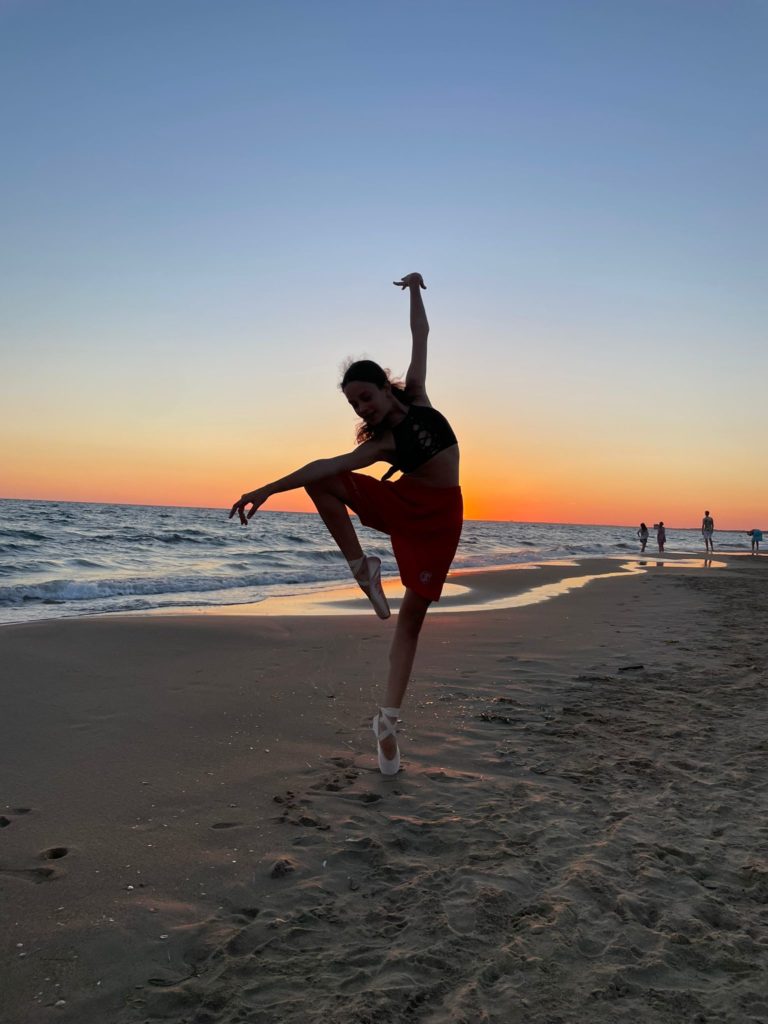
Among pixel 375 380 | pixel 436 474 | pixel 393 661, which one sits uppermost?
pixel 375 380

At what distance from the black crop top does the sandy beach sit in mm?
1566

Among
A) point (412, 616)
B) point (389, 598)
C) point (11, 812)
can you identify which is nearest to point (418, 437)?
point (412, 616)

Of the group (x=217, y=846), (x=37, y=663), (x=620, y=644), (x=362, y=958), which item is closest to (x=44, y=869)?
(x=217, y=846)

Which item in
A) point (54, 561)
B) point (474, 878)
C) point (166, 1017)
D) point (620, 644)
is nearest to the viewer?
point (166, 1017)

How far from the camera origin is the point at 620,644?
746 cm

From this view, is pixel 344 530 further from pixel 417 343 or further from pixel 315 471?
pixel 417 343

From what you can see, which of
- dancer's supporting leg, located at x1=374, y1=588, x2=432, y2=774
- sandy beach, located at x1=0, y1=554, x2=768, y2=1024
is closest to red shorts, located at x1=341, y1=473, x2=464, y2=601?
dancer's supporting leg, located at x1=374, y1=588, x2=432, y2=774

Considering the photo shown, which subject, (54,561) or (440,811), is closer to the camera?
(440,811)

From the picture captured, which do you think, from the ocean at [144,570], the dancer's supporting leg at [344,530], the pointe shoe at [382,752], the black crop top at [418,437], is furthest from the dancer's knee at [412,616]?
the ocean at [144,570]

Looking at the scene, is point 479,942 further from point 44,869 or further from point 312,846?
point 44,869

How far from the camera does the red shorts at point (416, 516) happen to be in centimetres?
350

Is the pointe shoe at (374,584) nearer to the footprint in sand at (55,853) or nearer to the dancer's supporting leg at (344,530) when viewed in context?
the dancer's supporting leg at (344,530)

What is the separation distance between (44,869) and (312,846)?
947 millimetres

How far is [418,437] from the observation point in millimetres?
3395
